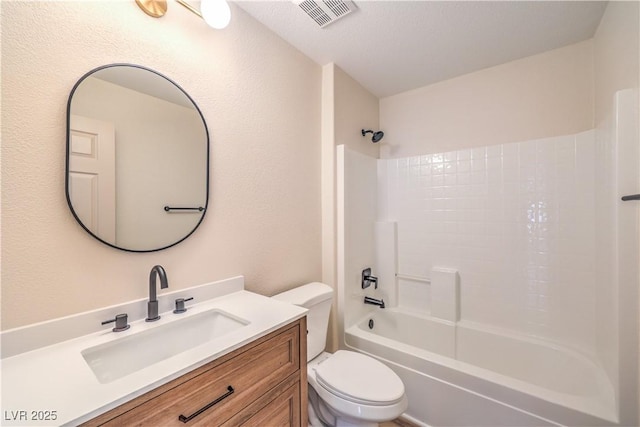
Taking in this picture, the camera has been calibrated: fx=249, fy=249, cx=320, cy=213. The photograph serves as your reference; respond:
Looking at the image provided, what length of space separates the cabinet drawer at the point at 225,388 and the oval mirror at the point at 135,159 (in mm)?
589

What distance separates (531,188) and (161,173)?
238 cm

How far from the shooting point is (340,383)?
130 centimetres

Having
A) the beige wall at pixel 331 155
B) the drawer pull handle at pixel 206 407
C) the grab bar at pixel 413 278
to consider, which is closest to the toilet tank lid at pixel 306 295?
the beige wall at pixel 331 155

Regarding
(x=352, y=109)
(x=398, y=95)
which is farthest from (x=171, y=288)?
(x=398, y=95)

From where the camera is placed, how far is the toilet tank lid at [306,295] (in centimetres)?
144

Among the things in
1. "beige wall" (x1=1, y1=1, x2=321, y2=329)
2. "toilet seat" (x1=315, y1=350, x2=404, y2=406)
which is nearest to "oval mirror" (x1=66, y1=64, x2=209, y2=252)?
"beige wall" (x1=1, y1=1, x2=321, y2=329)

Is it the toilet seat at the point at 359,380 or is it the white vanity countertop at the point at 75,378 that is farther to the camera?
the toilet seat at the point at 359,380

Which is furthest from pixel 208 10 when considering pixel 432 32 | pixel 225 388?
pixel 225 388

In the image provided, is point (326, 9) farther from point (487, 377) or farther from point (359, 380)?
point (487, 377)

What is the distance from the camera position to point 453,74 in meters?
2.12

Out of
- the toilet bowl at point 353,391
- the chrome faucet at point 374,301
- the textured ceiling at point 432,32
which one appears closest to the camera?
the toilet bowl at point 353,391

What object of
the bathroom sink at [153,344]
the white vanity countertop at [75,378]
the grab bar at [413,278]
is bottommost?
the grab bar at [413,278]

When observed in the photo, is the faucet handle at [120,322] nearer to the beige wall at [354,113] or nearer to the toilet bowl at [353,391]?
the toilet bowl at [353,391]

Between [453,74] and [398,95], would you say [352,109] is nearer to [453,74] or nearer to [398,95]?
[398,95]
